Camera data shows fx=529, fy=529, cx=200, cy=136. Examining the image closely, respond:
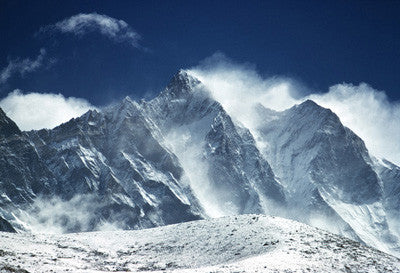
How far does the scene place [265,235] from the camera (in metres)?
54.3

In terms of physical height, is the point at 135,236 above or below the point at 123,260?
above

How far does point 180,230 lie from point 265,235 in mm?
12833

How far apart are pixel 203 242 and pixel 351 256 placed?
1590cm

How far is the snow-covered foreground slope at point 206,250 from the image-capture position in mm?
43688

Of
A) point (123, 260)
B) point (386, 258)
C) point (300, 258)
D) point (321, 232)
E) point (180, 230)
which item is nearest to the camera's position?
point (300, 258)

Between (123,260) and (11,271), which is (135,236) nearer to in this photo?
(123,260)

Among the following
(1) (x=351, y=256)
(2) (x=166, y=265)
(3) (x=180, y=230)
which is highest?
(3) (x=180, y=230)

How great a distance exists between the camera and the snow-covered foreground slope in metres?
43.7

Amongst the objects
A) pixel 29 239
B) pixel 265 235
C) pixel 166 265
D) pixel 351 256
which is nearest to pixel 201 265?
pixel 166 265

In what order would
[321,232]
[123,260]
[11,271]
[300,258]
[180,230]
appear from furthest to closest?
[180,230], [321,232], [123,260], [300,258], [11,271]

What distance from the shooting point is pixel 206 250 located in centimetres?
5341

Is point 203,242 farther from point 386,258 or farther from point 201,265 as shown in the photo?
point 386,258

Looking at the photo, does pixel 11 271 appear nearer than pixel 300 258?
Yes

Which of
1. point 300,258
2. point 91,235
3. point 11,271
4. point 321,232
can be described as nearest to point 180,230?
point 91,235
